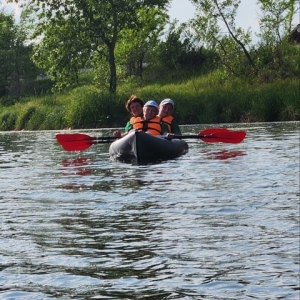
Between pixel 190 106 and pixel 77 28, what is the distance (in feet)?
25.1

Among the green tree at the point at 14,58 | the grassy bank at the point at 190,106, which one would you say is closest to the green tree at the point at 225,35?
the grassy bank at the point at 190,106

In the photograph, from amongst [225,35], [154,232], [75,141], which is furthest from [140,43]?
[154,232]

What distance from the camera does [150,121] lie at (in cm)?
1456

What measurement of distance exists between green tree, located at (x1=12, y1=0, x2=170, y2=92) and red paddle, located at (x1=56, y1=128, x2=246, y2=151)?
17.5m

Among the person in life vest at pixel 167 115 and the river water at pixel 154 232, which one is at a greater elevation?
the person in life vest at pixel 167 115

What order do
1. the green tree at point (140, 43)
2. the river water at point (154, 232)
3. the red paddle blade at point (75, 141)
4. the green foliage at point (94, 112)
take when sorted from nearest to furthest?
the river water at point (154, 232) → the red paddle blade at point (75, 141) → the green foliage at point (94, 112) → the green tree at point (140, 43)

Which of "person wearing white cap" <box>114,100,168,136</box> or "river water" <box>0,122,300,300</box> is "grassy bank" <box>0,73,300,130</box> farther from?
"river water" <box>0,122,300,300</box>

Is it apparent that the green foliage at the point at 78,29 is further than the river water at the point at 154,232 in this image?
Yes

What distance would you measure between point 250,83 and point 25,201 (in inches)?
882

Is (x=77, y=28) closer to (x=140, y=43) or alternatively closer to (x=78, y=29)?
(x=78, y=29)

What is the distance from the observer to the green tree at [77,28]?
109 feet

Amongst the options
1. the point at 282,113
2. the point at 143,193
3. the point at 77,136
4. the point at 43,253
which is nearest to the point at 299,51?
the point at 282,113

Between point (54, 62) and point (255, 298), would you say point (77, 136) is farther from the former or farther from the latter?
point (54, 62)

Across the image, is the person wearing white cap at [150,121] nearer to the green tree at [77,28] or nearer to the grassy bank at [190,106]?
the grassy bank at [190,106]
